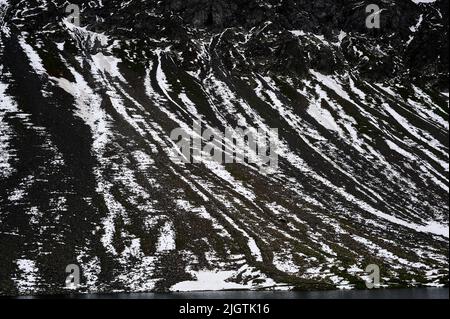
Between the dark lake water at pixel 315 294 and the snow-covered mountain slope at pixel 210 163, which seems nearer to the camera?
the dark lake water at pixel 315 294

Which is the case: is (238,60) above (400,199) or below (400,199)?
above

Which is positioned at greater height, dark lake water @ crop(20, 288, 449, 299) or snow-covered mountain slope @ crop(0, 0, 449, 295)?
snow-covered mountain slope @ crop(0, 0, 449, 295)

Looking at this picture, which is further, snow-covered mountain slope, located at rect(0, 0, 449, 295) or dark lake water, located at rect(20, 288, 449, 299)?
snow-covered mountain slope, located at rect(0, 0, 449, 295)

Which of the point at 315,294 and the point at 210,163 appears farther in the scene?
the point at 210,163

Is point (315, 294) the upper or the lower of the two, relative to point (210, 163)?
lower

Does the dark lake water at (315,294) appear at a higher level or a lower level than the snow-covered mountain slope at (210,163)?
lower
